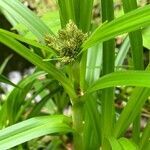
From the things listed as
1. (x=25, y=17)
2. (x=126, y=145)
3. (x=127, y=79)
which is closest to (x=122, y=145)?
(x=126, y=145)

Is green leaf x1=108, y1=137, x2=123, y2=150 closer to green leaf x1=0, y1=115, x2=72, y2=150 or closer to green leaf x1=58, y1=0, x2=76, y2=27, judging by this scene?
green leaf x1=0, y1=115, x2=72, y2=150

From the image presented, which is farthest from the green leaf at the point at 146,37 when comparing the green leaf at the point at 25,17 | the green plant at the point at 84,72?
the green leaf at the point at 25,17

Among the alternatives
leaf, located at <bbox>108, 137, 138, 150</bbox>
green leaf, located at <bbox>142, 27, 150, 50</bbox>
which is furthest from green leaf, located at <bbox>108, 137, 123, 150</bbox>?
green leaf, located at <bbox>142, 27, 150, 50</bbox>

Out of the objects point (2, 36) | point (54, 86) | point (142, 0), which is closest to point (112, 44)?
point (2, 36)

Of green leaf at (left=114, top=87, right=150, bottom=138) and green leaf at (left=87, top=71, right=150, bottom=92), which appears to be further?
green leaf at (left=114, top=87, right=150, bottom=138)

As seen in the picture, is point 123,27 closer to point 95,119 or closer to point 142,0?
point 95,119
